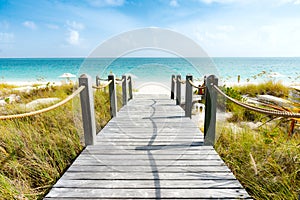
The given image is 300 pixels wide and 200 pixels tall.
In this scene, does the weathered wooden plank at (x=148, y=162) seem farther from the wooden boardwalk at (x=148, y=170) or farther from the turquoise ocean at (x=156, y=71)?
the turquoise ocean at (x=156, y=71)

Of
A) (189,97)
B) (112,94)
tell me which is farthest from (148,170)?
(112,94)

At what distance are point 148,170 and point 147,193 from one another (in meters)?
0.41

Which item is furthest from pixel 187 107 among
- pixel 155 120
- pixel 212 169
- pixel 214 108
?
pixel 212 169

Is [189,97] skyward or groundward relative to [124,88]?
groundward

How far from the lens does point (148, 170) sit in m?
2.30

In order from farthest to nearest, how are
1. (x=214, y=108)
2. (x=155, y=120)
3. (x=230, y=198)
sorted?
(x=155, y=120) → (x=214, y=108) → (x=230, y=198)

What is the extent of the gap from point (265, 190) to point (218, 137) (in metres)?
1.22

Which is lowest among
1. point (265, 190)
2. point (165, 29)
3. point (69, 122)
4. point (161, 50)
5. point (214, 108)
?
point (265, 190)

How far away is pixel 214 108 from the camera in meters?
2.75

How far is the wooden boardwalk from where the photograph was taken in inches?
74.7

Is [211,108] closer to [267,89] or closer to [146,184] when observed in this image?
[146,184]

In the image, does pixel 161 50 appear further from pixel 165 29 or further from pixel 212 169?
pixel 212 169

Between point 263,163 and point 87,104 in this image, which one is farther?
point 87,104

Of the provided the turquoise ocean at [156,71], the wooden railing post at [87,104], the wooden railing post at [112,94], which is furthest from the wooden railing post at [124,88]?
the wooden railing post at [87,104]
